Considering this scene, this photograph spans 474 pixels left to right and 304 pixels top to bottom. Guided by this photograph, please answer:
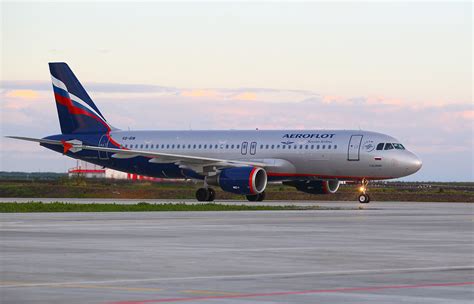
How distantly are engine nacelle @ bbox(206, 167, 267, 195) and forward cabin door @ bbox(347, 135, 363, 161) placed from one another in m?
4.82

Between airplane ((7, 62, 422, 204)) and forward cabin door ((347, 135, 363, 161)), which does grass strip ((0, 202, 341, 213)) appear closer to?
airplane ((7, 62, 422, 204))

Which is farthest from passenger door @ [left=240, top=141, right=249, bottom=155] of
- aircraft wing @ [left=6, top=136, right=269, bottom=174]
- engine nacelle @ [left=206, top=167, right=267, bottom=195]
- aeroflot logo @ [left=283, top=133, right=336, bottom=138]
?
engine nacelle @ [left=206, top=167, right=267, bottom=195]

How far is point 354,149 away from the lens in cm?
5969

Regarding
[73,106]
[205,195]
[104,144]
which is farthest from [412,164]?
[73,106]

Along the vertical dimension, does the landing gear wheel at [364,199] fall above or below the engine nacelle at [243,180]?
below

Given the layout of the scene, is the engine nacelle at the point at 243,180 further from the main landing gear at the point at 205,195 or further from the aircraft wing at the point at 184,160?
the main landing gear at the point at 205,195

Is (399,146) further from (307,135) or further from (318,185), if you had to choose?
(318,185)

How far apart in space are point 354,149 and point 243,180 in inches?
250

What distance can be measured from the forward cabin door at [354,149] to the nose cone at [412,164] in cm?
269

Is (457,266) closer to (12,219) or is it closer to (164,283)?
(164,283)

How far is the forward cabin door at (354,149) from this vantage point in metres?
59.5

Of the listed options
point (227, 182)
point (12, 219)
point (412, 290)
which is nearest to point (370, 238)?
point (412, 290)

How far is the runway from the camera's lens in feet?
47.3

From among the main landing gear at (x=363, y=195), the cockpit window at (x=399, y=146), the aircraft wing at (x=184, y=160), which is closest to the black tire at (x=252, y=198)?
the aircraft wing at (x=184, y=160)
